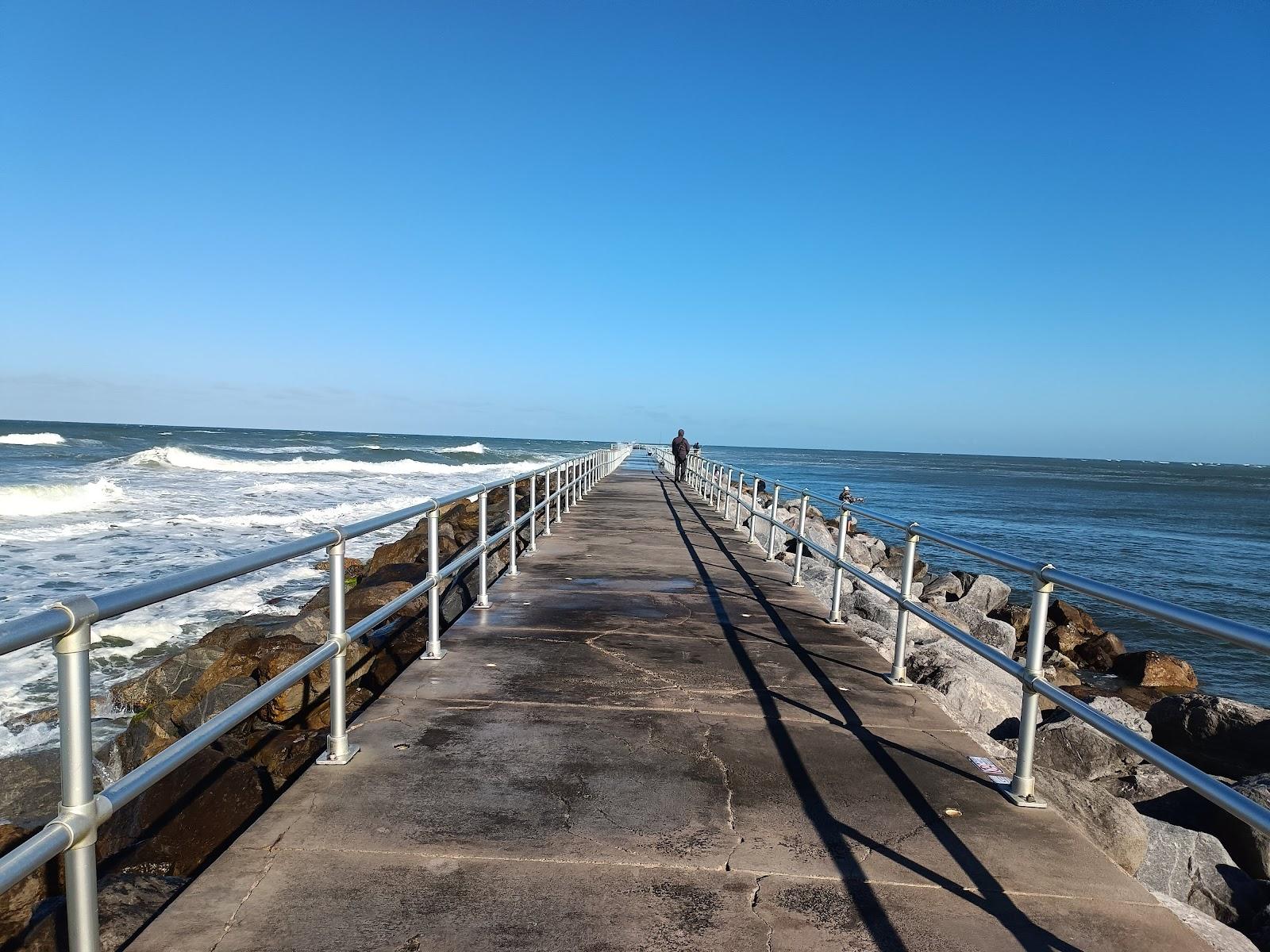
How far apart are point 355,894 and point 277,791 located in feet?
5.83

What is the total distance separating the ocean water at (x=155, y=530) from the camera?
395 inches

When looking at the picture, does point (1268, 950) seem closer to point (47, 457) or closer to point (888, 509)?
point (888, 509)

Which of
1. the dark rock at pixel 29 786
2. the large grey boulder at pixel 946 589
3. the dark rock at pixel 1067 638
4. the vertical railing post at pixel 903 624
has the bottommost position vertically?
the dark rock at pixel 1067 638

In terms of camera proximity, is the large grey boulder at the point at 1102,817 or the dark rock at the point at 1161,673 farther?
the dark rock at the point at 1161,673

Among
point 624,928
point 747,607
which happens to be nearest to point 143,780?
point 624,928

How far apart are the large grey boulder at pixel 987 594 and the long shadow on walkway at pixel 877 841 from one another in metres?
10.6

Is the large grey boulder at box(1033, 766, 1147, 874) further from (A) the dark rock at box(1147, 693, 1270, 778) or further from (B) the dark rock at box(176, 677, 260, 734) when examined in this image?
(B) the dark rock at box(176, 677, 260, 734)

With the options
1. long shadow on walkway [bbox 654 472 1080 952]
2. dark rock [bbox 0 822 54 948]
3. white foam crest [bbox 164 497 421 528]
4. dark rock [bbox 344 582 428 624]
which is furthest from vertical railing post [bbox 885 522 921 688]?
white foam crest [bbox 164 497 421 528]

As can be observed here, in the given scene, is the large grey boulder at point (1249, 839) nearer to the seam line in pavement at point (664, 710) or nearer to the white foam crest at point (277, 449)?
the seam line in pavement at point (664, 710)

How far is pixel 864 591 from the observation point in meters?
11.1

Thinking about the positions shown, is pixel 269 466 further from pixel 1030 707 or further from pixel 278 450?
pixel 1030 707

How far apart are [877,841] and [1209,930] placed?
1118mm

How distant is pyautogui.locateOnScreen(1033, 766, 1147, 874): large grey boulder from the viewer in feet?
11.9

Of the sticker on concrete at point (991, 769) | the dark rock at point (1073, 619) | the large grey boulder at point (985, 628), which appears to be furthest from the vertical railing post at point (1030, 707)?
the dark rock at point (1073, 619)
